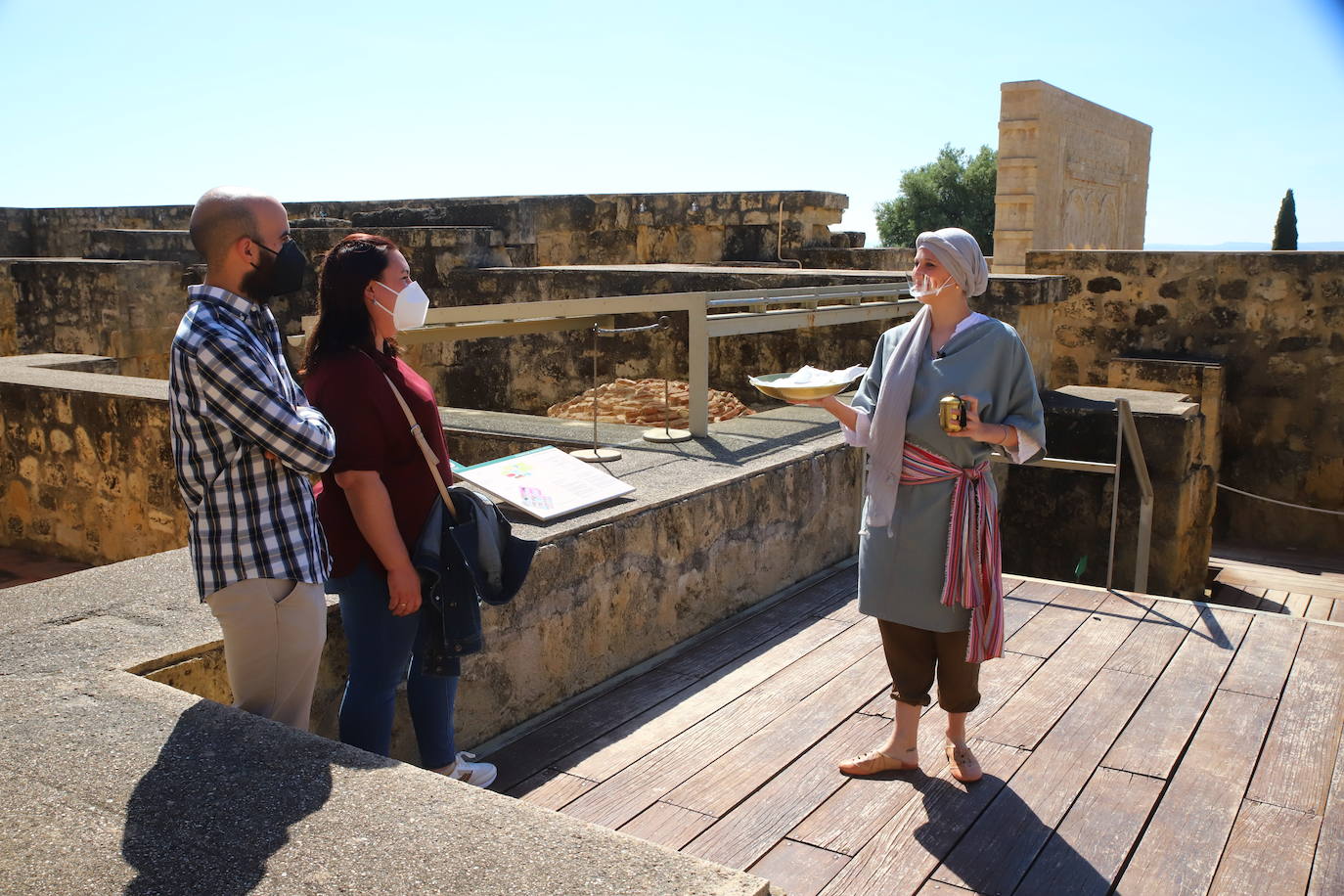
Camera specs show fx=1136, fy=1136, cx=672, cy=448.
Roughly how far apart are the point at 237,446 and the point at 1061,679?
2785 mm

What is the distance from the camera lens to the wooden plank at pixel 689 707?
3.20 metres

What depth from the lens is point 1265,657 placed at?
4.05 metres

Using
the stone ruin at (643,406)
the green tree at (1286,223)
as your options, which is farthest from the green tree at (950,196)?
the stone ruin at (643,406)

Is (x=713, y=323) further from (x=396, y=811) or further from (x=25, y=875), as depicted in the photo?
(x=25, y=875)

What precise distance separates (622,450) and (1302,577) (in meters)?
6.38

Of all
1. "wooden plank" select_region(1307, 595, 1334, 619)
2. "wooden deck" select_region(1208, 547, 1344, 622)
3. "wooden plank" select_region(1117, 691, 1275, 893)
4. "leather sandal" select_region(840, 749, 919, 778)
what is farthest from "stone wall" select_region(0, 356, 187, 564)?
"wooden plank" select_region(1307, 595, 1334, 619)

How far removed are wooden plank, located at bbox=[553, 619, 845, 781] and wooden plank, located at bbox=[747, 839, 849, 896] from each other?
0.60 meters

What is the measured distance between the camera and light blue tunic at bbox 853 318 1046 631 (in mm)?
2922

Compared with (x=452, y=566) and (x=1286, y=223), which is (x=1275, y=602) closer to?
(x=452, y=566)

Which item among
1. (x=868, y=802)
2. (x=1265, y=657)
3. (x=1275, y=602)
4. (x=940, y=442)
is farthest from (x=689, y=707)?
(x=1275, y=602)

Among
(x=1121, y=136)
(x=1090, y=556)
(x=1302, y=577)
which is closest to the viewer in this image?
(x=1090, y=556)

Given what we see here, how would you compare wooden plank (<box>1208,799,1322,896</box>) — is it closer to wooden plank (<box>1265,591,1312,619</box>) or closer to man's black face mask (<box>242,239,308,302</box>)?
man's black face mask (<box>242,239,308,302</box>)

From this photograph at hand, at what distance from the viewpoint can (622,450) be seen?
4.72 metres

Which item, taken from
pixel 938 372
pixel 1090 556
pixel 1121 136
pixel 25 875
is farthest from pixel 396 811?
pixel 1121 136
